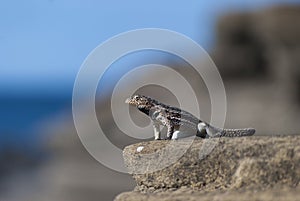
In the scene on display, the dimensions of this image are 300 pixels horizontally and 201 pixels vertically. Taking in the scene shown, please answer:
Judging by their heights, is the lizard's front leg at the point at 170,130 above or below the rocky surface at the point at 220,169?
above

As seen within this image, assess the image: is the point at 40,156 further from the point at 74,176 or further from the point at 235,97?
the point at 235,97

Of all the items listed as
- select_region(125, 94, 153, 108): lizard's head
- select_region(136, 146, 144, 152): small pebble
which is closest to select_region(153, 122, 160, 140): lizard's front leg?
select_region(125, 94, 153, 108): lizard's head

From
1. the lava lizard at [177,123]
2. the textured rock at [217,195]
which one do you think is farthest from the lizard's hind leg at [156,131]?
the textured rock at [217,195]

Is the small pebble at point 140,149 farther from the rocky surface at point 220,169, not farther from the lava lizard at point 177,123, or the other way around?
the lava lizard at point 177,123

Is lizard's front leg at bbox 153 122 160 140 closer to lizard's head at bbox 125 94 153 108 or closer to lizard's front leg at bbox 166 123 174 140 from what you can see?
lizard's front leg at bbox 166 123 174 140

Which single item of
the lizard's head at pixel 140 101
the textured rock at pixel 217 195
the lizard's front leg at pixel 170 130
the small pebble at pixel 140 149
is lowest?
the textured rock at pixel 217 195

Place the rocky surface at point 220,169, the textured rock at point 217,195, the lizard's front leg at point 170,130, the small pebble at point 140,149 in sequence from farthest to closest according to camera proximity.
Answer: the lizard's front leg at point 170,130 < the small pebble at point 140,149 < the rocky surface at point 220,169 < the textured rock at point 217,195

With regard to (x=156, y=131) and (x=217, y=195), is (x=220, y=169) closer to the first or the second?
(x=217, y=195)
